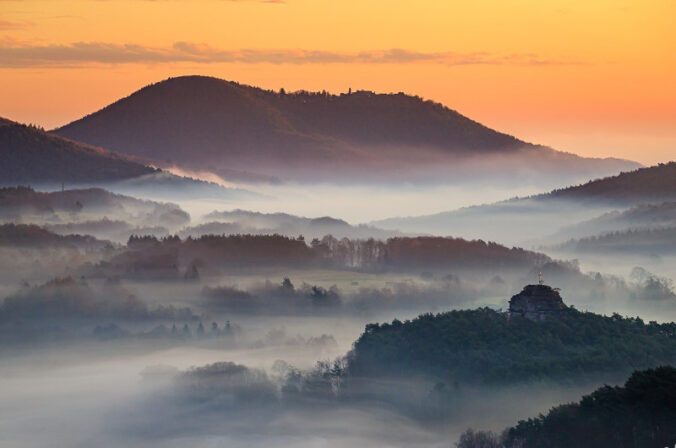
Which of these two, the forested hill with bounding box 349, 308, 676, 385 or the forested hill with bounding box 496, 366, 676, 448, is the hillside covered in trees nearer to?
the forested hill with bounding box 496, 366, 676, 448

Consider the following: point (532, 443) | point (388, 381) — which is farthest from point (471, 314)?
point (532, 443)

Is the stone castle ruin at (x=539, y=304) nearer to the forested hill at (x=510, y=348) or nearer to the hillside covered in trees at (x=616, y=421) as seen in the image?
the forested hill at (x=510, y=348)

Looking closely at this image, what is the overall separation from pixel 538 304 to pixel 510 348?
7.56 meters

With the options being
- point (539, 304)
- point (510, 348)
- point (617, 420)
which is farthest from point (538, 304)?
point (617, 420)

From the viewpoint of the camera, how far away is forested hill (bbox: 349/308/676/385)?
164 meters

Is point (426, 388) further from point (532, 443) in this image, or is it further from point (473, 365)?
point (532, 443)

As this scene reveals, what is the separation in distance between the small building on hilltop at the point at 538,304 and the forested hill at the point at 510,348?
0.92m

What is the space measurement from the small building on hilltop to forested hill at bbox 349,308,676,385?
0.92 m

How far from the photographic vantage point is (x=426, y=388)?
557 ft

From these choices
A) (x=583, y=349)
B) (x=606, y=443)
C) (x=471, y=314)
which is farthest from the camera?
(x=471, y=314)

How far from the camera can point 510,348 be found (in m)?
169

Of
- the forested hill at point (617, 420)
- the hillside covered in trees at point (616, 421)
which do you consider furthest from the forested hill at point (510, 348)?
the forested hill at point (617, 420)

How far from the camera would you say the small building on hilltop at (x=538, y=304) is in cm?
17488

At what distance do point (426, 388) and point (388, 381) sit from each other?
5897mm
